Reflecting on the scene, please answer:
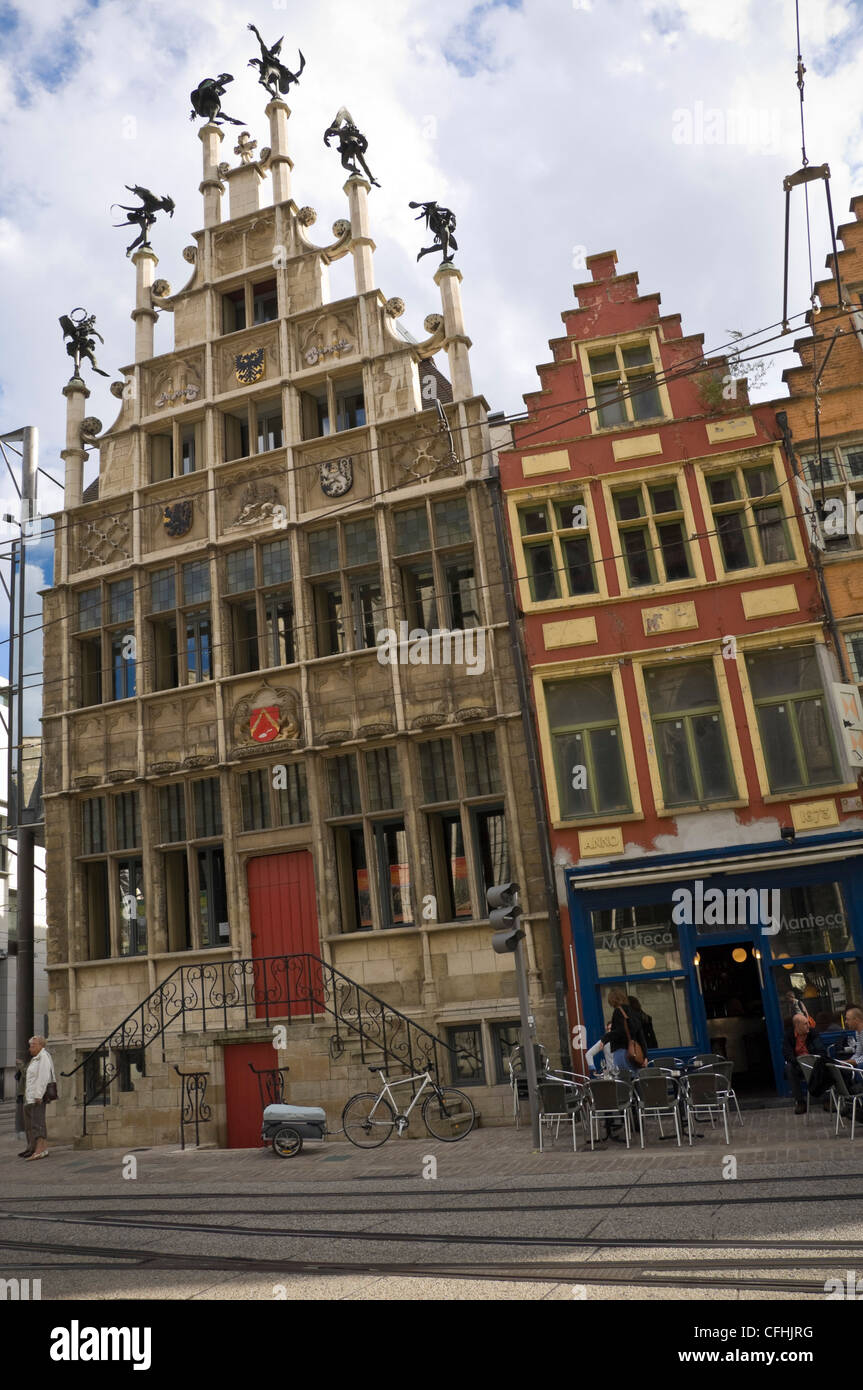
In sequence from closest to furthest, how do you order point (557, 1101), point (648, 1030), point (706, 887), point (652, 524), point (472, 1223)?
point (472, 1223)
point (557, 1101)
point (648, 1030)
point (706, 887)
point (652, 524)

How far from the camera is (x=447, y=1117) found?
1428 centimetres

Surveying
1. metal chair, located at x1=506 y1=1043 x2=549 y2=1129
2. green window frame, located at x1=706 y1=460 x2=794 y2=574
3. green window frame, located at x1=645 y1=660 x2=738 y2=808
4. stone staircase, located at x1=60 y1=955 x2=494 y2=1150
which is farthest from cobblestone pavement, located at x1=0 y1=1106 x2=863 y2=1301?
green window frame, located at x1=706 y1=460 x2=794 y2=574

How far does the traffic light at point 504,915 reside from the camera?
11.8m

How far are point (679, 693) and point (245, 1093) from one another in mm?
9343

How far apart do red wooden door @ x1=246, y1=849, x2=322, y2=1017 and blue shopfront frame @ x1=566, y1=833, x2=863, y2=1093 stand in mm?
4550

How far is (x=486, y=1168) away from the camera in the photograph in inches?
444

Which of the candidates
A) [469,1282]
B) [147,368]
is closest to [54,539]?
[147,368]

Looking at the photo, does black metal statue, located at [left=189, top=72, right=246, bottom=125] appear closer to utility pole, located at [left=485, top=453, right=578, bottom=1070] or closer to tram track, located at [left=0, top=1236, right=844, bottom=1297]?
utility pole, located at [left=485, top=453, right=578, bottom=1070]

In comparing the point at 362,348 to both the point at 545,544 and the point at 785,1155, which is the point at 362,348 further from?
the point at 785,1155

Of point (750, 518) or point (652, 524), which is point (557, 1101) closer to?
point (652, 524)

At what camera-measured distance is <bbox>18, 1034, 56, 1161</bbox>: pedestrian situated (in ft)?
52.0

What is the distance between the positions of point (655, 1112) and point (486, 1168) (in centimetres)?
212

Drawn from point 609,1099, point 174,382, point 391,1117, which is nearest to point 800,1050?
point 609,1099

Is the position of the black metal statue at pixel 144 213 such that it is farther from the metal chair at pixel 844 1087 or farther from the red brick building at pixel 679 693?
the metal chair at pixel 844 1087
